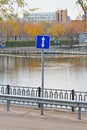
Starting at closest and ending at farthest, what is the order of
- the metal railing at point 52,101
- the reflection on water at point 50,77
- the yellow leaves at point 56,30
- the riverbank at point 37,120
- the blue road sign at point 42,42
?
the riverbank at point 37,120 → the metal railing at point 52,101 → the blue road sign at point 42,42 → the reflection on water at point 50,77 → the yellow leaves at point 56,30

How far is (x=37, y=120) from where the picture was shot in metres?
12.3

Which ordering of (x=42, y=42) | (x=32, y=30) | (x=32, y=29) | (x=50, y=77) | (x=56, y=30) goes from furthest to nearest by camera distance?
1. (x=56, y=30)
2. (x=32, y=29)
3. (x=32, y=30)
4. (x=50, y=77)
5. (x=42, y=42)

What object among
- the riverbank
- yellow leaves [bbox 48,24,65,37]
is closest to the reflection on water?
the riverbank

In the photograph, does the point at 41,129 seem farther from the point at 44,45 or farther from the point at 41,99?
the point at 44,45

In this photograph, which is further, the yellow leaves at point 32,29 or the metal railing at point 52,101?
the yellow leaves at point 32,29

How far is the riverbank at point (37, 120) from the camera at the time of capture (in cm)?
1134

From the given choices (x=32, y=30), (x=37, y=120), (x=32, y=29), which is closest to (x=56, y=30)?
(x=32, y=29)

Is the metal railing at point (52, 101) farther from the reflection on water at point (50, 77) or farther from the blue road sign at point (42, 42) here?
the reflection on water at point (50, 77)

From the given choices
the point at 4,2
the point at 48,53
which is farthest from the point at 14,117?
the point at 48,53

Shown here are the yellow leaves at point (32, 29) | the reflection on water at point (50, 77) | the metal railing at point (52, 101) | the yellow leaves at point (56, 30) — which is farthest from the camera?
the yellow leaves at point (56, 30)

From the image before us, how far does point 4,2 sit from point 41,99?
4038 millimetres

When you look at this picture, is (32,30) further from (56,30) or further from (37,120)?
(37,120)

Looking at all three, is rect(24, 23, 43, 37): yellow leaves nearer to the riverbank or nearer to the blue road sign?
the riverbank

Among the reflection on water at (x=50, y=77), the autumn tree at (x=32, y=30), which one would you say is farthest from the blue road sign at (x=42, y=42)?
the autumn tree at (x=32, y=30)
